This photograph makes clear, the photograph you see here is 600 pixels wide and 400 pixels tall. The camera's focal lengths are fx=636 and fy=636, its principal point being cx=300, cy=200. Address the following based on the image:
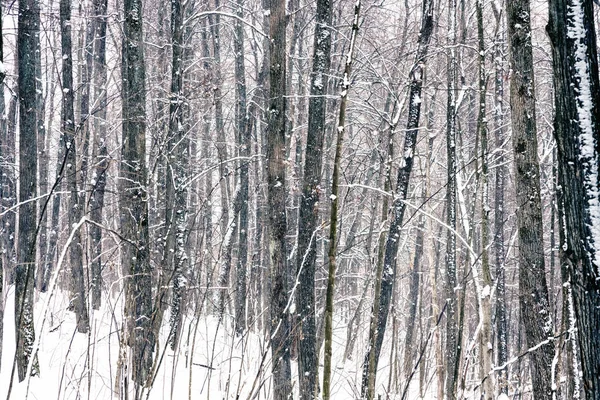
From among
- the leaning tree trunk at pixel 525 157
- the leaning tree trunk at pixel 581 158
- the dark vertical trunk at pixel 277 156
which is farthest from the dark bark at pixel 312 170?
the leaning tree trunk at pixel 581 158

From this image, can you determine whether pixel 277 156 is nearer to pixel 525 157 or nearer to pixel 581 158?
pixel 525 157

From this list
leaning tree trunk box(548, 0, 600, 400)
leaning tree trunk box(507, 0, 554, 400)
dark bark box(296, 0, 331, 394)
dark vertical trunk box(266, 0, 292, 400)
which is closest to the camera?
leaning tree trunk box(548, 0, 600, 400)

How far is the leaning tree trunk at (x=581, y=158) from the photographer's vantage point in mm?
2639

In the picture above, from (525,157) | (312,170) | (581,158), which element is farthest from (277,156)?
(581,158)

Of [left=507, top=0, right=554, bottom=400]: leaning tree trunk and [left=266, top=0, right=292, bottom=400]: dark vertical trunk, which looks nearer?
[left=507, top=0, right=554, bottom=400]: leaning tree trunk

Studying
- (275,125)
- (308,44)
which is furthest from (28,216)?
(308,44)

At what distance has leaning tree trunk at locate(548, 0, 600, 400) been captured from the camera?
264 cm

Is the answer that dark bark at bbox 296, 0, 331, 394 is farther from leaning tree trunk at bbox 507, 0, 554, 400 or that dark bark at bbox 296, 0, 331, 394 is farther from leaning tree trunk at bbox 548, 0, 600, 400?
leaning tree trunk at bbox 548, 0, 600, 400

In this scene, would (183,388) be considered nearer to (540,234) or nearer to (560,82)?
(540,234)

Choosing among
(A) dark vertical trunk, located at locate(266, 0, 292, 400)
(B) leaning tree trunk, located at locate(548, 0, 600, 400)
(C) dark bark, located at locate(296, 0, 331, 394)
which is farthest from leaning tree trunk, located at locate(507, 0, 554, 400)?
(B) leaning tree trunk, located at locate(548, 0, 600, 400)

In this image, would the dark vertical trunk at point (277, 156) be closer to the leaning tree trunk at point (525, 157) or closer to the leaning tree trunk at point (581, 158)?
the leaning tree trunk at point (525, 157)

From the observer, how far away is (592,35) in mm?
2787

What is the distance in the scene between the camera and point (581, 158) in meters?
2.69

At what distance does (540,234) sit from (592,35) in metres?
3.84
